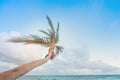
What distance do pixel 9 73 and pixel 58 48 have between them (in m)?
4.60

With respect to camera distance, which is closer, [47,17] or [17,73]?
[17,73]

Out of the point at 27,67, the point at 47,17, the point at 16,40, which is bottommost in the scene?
the point at 27,67

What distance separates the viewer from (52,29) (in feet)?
25.6

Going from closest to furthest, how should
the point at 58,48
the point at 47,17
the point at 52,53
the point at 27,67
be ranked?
1. the point at 27,67
2. the point at 47,17
3. the point at 52,53
4. the point at 58,48

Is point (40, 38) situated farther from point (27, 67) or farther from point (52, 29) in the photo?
point (27, 67)

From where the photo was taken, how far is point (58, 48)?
8.73 m

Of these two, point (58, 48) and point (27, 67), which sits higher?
point (58, 48)

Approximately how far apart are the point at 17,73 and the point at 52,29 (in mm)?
3484

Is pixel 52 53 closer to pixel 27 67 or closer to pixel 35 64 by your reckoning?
pixel 35 64

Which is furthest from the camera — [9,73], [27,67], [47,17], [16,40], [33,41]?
[47,17]

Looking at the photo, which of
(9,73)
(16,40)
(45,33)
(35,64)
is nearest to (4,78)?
(9,73)

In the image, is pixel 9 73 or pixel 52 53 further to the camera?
pixel 52 53

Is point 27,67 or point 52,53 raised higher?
point 52,53

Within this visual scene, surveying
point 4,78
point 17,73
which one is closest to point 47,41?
point 17,73
